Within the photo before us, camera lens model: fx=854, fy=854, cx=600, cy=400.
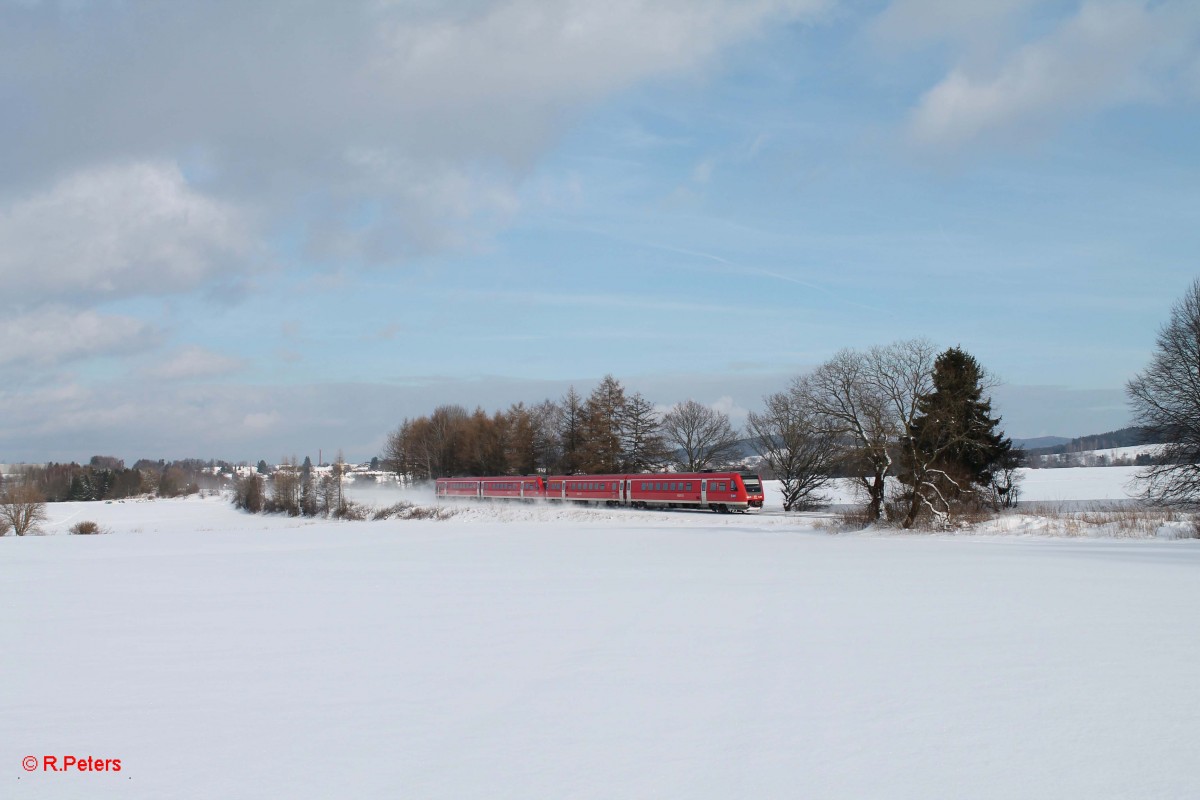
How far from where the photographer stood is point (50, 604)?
16219mm

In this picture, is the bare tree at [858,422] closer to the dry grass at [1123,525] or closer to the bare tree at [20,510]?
the dry grass at [1123,525]

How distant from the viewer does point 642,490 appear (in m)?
60.9

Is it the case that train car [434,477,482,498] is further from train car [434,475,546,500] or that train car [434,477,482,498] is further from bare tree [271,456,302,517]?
bare tree [271,456,302,517]

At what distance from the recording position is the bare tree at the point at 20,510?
53.5 meters

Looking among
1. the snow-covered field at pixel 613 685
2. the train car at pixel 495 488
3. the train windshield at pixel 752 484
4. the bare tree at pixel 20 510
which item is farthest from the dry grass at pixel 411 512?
the snow-covered field at pixel 613 685

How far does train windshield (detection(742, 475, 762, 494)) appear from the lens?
53.5 m

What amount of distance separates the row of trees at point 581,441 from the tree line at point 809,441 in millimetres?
119

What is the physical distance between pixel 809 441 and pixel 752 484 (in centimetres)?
723

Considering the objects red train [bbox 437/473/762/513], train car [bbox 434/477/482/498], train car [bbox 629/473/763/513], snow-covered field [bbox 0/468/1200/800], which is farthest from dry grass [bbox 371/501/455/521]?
snow-covered field [bbox 0/468/1200/800]

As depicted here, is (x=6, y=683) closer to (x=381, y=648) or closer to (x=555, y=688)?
(x=381, y=648)

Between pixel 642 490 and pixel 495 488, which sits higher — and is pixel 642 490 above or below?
below

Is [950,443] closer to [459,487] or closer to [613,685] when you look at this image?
[613,685]

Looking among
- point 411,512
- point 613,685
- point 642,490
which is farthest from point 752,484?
point 613,685

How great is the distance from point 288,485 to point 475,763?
99685 mm
